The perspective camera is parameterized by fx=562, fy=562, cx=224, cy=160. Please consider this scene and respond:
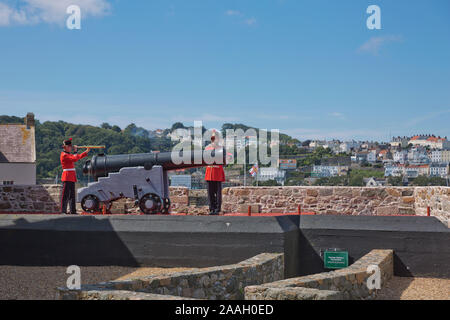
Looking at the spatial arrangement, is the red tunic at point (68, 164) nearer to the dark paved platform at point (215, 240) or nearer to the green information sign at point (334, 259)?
the dark paved platform at point (215, 240)

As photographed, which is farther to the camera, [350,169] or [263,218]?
[350,169]

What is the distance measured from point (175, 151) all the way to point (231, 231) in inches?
107

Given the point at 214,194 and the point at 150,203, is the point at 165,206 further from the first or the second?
the point at 214,194

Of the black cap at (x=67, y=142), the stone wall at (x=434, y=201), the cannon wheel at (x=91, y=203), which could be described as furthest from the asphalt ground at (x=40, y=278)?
the stone wall at (x=434, y=201)

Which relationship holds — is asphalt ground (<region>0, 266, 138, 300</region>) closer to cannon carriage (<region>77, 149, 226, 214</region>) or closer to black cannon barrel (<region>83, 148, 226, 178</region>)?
cannon carriage (<region>77, 149, 226, 214</region>)

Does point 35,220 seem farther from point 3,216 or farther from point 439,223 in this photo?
point 439,223

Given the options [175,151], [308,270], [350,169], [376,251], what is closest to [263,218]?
Answer: [308,270]

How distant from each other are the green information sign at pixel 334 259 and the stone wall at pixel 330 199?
10.9ft

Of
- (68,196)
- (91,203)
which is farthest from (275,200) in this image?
(68,196)

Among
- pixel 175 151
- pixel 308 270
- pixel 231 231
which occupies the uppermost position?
pixel 175 151

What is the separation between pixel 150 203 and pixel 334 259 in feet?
12.2

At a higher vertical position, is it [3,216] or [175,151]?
[175,151]

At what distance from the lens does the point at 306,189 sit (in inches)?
523

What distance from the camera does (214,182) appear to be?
11.4 m
